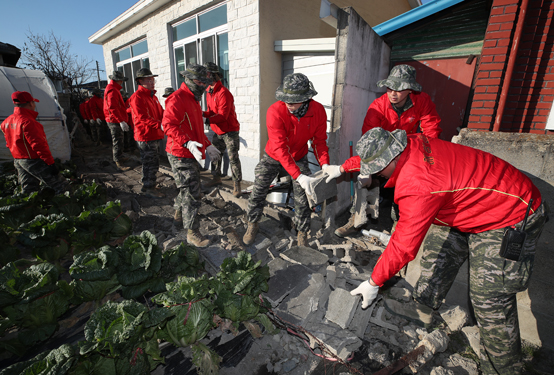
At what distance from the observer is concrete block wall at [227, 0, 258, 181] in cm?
567

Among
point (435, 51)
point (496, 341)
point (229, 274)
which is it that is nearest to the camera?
point (496, 341)

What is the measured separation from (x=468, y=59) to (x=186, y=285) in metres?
5.81

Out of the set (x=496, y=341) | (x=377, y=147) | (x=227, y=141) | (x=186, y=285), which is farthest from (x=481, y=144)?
(x=227, y=141)

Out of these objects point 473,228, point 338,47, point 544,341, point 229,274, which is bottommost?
point 544,341

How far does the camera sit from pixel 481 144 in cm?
291

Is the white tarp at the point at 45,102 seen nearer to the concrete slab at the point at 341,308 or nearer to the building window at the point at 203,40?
the building window at the point at 203,40

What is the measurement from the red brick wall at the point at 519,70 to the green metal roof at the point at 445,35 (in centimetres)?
164

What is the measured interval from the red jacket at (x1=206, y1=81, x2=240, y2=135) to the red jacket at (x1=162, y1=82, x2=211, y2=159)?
4.74 feet

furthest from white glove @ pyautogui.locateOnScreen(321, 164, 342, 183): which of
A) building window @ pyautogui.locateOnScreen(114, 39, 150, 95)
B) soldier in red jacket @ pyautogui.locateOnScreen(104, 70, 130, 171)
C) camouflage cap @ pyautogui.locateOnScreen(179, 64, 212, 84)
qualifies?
building window @ pyautogui.locateOnScreen(114, 39, 150, 95)

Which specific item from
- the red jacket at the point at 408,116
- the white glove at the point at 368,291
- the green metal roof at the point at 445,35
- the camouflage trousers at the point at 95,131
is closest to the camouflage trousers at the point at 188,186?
the white glove at the point at 368,291

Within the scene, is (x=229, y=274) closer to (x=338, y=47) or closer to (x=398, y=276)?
(x=398, y=276)

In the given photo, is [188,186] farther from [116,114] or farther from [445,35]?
[116,114]

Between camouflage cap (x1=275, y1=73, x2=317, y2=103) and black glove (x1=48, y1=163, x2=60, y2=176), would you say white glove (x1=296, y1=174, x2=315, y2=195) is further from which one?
black glove (x1=48, y1=163, x2=60, y2=176)

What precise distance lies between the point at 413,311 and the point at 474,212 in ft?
4.81
